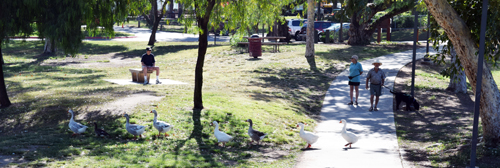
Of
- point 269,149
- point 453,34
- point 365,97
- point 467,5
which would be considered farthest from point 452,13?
point 365,97

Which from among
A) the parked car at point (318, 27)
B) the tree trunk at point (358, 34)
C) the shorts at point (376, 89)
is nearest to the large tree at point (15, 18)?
the shorts at point (376, 89)

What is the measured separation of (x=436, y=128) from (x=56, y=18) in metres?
9.75

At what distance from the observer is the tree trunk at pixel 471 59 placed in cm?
918

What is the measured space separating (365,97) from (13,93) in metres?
11.4

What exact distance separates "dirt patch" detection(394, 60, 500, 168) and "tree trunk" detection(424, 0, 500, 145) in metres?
0.51

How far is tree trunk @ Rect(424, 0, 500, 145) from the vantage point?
9.18 m

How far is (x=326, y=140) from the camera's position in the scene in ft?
35.2

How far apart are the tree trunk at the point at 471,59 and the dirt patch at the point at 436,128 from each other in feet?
1.69

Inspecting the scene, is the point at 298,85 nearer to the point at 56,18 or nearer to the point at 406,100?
the point at 406,100

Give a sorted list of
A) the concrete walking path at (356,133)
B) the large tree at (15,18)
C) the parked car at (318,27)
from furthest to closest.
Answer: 1. the parked car at (318,27)
2. the large tree at (15,18)
3. the concrete walking path at (356,133)

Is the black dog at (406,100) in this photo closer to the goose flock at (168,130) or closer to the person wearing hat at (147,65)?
the goose flock at (168,130)

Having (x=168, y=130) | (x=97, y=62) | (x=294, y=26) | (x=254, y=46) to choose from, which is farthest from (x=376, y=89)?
(x=294, y=26)

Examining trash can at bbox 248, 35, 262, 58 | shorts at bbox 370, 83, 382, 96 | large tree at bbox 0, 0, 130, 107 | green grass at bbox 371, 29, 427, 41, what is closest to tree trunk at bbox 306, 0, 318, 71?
trash can at bbox 248, 35, 262, 58

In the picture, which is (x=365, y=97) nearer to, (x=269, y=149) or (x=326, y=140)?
(x=326, y=140)
